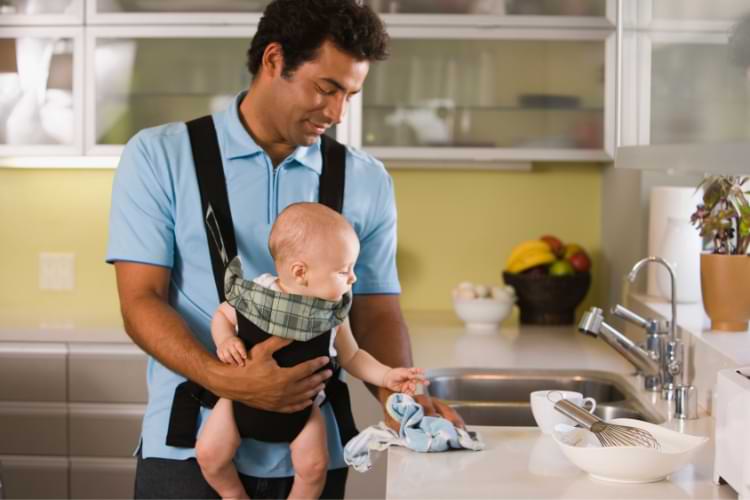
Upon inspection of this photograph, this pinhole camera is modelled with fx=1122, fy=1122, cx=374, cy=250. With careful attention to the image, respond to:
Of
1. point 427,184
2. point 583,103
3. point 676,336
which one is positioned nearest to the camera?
point 676,336

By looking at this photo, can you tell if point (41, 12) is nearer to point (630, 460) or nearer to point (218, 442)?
point (218, 442)

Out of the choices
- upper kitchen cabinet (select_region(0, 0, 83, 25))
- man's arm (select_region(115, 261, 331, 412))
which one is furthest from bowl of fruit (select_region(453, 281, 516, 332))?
man's arm (select_region(115, 261, 331, 412))

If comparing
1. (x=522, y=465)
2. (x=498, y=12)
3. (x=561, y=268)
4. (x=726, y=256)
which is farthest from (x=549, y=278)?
(x=522, y=465)

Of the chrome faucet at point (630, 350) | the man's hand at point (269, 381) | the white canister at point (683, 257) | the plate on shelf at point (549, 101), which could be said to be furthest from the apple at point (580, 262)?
the man's hand at point (269, 381)

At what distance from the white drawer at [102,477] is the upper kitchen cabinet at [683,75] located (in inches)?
67.8

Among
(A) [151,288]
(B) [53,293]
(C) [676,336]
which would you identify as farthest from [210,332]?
(B) [53,293]

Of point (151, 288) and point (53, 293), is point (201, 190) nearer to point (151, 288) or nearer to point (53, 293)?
point (151, 288)

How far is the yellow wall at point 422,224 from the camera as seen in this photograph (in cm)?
380

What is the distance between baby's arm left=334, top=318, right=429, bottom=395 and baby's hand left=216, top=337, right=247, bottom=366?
0.64 ft

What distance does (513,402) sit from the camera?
2.87 meters

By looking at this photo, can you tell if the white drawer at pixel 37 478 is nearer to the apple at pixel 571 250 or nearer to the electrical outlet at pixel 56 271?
the electrical outlet at pixel 56 271

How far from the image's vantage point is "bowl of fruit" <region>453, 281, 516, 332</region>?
3.42 m

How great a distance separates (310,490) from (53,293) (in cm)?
Result: 215

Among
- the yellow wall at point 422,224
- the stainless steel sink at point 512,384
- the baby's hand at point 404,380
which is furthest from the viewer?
the yellow wall at point 422,224
